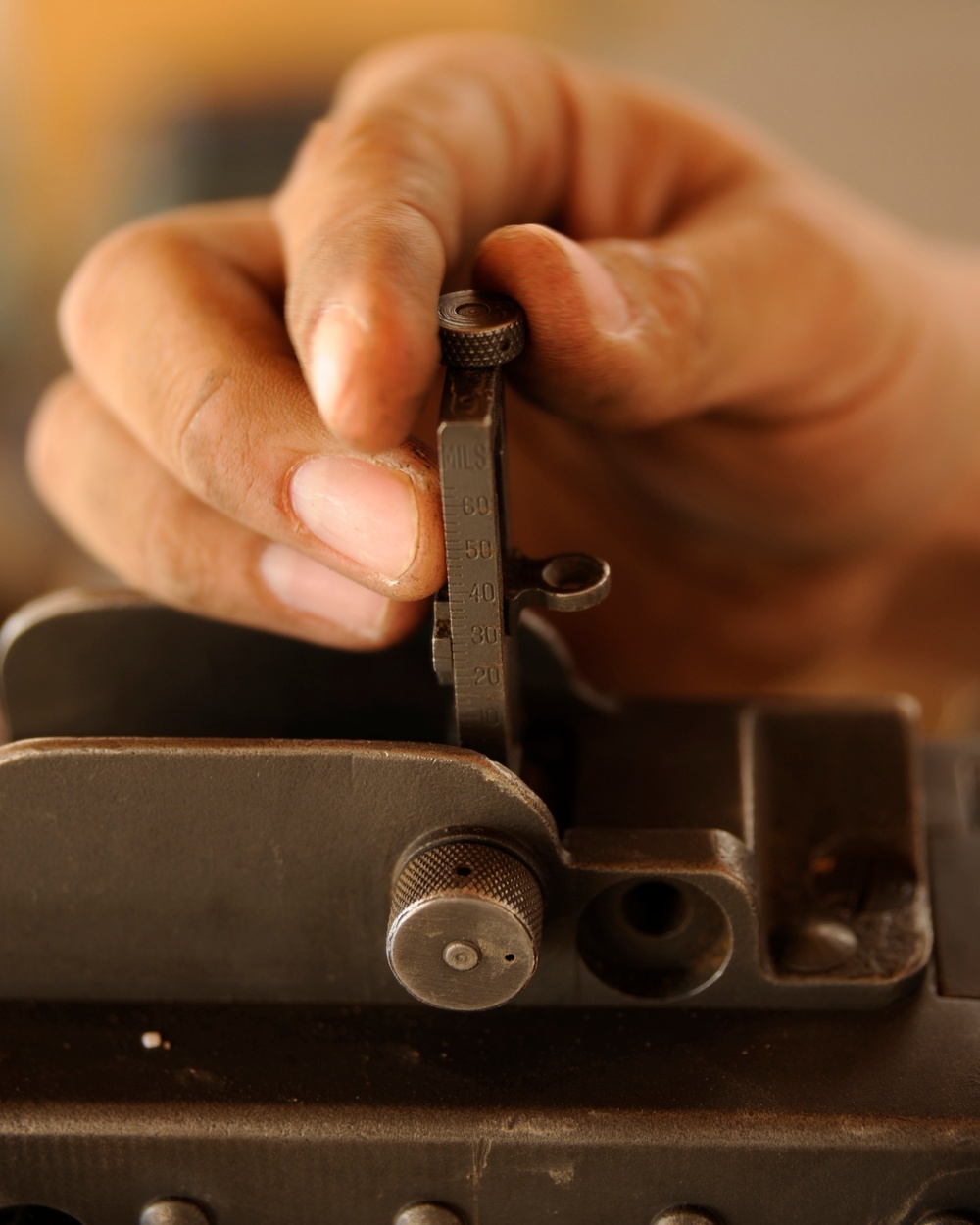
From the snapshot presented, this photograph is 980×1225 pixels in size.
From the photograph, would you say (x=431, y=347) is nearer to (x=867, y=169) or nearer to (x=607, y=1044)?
(x=607, y=1044)

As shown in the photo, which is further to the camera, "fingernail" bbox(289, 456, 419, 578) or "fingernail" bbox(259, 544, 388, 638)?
"fingernail" bbox(259, 544, 388, 638)

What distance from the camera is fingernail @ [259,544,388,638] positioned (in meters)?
0.72

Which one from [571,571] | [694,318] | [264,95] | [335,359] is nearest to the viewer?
[335,359]

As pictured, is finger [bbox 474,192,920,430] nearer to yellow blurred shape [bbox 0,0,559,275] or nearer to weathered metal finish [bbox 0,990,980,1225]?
weathered metal finish [bbox 0,990,980,1225]

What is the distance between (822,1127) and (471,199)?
61cm

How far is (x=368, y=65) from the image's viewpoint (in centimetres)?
115

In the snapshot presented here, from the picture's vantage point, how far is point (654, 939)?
685 mm

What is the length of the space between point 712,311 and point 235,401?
30cm

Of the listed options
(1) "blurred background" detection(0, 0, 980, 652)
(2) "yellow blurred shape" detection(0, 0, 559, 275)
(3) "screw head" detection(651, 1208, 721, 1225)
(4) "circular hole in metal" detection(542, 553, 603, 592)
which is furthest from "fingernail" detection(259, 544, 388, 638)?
(2) "yellow blurred shape" detection(0, 0, 559, 275)

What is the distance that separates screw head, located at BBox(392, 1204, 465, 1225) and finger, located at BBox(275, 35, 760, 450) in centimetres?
37

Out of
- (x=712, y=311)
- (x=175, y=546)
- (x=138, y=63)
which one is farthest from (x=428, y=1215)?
(x=138, y=63)

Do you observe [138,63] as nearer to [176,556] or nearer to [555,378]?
[176,556]

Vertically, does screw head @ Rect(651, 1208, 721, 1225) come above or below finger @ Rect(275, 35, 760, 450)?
below

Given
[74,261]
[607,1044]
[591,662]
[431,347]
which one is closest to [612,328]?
[431,347]
